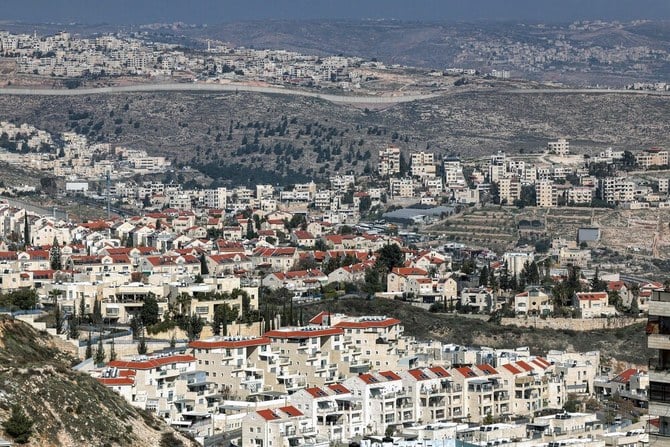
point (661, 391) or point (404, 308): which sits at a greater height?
point (661, 391)

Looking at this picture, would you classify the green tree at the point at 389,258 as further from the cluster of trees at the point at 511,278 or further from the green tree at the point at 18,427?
the green tree at the point at 18,427

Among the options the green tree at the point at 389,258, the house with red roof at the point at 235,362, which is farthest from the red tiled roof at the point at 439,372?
the green tree at the point at 389,258

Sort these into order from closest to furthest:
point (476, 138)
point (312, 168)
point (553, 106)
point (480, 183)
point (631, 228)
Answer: point (631, 228), point (480, 183), point (312, 168), point (476, 138), point (553, 106)

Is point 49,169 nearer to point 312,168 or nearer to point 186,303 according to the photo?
point 312,168

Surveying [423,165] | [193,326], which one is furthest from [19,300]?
[423,165]

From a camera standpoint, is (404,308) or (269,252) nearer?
(404,308)

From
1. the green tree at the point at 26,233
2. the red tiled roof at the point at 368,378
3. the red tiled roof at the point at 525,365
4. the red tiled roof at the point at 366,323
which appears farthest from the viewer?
the green tree at the point at 26,233

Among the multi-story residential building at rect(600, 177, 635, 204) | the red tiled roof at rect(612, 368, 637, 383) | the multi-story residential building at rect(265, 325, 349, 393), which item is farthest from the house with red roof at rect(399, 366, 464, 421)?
the multi-story residential building at rect(600, 177, 635, 204)

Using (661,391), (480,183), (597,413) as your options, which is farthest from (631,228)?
(661,391)
